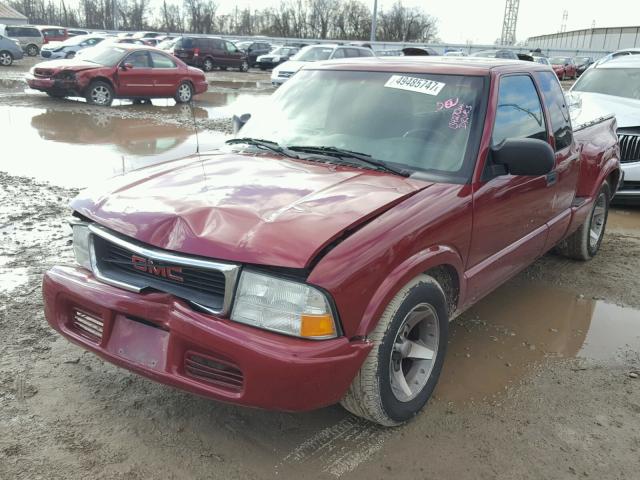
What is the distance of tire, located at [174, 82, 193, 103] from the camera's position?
16.6 m

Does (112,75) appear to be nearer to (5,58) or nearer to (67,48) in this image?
(67,48)

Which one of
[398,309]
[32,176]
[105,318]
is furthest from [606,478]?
[32,176]

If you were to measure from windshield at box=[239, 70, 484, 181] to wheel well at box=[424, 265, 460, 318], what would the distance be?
1.70ft

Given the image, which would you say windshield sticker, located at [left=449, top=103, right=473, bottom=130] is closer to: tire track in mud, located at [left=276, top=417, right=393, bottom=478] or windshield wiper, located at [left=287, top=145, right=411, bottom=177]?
windshield wiper, located at [left=287, top=145, right=411, bottom=177]

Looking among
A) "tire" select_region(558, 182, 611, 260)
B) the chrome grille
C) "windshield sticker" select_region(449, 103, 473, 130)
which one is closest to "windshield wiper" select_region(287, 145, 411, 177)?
"windshield sticker" select_region(449, 103, 473, 130)

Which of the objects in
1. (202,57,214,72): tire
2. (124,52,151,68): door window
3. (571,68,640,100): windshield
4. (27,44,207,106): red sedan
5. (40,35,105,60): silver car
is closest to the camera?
(571,68,640,100): windshield

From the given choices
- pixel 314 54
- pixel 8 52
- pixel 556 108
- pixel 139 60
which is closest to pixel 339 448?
pixel 556 108

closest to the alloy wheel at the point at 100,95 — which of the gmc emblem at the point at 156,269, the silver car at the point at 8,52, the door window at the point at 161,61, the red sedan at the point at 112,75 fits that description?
the red sedan at the point at 112,75

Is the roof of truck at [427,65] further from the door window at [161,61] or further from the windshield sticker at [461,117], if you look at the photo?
the door window at [161,61]

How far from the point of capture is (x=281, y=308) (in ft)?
7.77

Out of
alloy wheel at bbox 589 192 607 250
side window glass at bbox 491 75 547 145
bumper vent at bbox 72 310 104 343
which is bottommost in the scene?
alloy wheel at bbox 589 192 607 250

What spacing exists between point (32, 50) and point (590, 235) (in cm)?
3624

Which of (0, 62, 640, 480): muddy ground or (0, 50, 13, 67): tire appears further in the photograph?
(0, 50, 13, 67): tire

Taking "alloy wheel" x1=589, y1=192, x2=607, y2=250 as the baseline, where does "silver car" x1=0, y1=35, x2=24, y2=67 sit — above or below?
above
